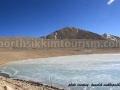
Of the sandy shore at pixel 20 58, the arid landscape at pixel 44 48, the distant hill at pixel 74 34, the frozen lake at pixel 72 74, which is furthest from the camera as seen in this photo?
the distant hill at pixel 74 34

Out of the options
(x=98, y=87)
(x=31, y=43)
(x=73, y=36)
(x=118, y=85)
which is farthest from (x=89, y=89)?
(x=73, y=36)

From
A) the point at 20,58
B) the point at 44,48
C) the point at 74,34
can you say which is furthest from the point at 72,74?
the point at 74,34

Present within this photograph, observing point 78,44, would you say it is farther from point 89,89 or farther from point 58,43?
point 89,89

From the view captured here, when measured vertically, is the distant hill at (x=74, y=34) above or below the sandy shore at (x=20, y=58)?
above

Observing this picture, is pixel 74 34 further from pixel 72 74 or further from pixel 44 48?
pixel 72 74

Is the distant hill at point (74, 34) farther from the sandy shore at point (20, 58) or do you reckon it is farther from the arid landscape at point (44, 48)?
the sandy shore at point (20, 58)

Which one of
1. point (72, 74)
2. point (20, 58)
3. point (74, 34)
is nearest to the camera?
point (72, 74)

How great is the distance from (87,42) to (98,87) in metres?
73.0

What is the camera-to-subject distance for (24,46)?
6406 cm

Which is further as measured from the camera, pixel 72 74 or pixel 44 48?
pixel 44 48

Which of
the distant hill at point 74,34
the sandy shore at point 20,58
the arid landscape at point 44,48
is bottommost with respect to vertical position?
the sandy shore at point 20,58

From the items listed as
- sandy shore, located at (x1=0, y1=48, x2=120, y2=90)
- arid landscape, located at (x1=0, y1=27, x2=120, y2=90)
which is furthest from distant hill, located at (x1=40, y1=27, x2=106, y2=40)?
sandy shore, located at (x1=0, y1=48, x2=120, y2=90)

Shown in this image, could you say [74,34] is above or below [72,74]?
above

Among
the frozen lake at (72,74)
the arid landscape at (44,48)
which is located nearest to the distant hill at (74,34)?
the arid landscape at (44,48)
